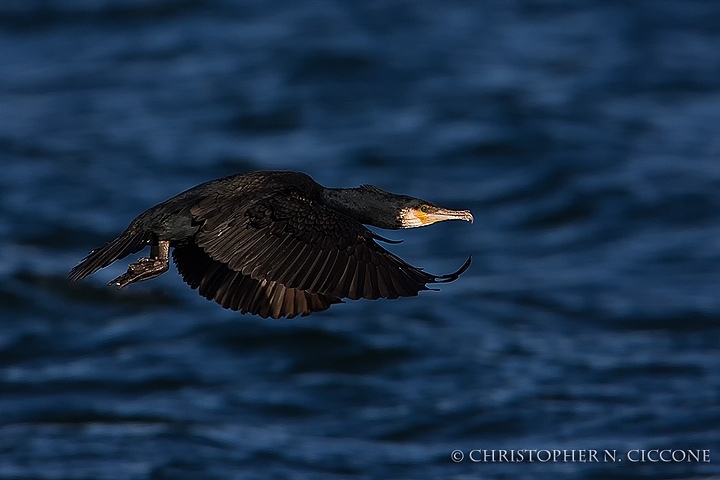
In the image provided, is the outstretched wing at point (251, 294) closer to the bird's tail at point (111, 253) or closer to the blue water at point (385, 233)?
the bird's tail at point (111, 253)

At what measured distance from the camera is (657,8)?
21.1 meters

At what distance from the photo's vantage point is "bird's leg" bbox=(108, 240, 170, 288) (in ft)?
23.9

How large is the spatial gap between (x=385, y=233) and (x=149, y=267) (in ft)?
19.8

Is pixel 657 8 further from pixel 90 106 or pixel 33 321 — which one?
pixel 33 321

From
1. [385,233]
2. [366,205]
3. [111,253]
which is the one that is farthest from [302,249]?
[385,233]

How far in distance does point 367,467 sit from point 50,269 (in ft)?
18.1

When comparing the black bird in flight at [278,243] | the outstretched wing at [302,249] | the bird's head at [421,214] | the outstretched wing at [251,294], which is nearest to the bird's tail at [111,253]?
the black bird in flight at [278,243]

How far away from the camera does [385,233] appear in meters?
13.2

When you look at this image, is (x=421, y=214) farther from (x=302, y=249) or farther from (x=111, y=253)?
(x=111, y=253)

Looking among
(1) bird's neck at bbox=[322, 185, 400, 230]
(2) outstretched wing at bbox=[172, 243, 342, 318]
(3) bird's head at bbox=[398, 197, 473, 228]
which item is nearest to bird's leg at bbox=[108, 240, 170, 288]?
(2) outstretched wing at bbox=[172, 243, 342, 318]

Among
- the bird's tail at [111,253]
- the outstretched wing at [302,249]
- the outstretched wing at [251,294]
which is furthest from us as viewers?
the outstretched wing at [251,294]

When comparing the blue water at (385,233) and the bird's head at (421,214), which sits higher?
the blue water at (385,233)

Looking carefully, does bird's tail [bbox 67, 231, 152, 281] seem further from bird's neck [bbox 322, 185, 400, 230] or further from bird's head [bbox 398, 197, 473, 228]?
bird's head [bbox 398, 197, 473, 228]

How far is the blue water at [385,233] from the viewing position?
11867 millimetres
